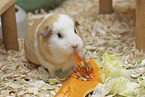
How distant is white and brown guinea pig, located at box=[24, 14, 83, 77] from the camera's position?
2.05 meters

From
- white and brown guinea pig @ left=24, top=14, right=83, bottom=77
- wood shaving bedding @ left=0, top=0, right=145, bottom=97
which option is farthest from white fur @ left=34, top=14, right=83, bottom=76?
wood shaving bedding @ left=0, top=0, right=145, bottom=97

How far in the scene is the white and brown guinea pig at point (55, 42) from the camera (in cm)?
205

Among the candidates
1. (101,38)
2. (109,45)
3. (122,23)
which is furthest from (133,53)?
(122,23)

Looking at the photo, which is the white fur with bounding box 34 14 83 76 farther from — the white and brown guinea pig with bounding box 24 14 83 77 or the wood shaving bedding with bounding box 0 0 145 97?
the wood shaving bedding with bounding box 0 0 145 97

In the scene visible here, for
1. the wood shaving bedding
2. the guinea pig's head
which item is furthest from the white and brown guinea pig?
the wood shaving bedding

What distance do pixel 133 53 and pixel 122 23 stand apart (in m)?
1.12

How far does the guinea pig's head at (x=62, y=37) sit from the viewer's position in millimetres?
2035

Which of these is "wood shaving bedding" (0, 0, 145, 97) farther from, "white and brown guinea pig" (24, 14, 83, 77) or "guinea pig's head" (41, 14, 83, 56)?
"guinea pig's head" (41, 14, 83, 56)

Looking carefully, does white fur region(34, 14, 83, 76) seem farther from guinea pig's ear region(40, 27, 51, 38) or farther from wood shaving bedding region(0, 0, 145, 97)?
wood shaving bedding region(0, 0, 145, 97)

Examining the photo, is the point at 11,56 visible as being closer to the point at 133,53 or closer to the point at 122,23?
the point at 133,53

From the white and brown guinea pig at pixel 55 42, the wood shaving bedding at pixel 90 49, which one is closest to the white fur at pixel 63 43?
the white and brown guinea pig at pixel 55 42

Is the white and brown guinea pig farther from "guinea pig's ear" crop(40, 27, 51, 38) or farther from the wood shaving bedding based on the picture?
the wood shaving bedding

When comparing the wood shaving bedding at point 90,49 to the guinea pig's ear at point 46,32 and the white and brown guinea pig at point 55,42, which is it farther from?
the guinea pig's ear at point 46,32

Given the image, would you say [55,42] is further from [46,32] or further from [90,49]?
[90,49]
